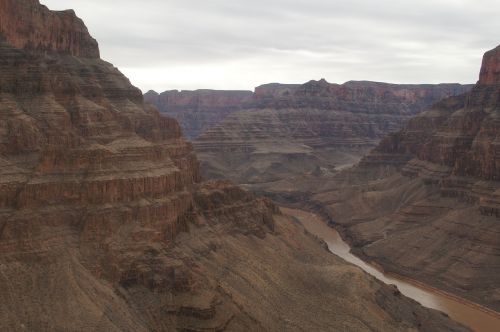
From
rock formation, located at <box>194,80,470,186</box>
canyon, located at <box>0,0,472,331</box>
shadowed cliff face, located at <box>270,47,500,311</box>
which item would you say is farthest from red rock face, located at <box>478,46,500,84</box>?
rock formation, located at <box>194,80,470,186</box>

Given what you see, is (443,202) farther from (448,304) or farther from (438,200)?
(448,304)

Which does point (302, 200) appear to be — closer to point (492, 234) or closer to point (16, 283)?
point (492, 234)

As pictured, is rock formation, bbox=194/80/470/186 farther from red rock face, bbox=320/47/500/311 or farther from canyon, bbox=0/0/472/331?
canyon, bbox=0/0/472/331

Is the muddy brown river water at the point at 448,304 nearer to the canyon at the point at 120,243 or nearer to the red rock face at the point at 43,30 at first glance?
the canyon at the point at 120,243

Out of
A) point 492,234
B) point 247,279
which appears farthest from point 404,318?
point 492,234

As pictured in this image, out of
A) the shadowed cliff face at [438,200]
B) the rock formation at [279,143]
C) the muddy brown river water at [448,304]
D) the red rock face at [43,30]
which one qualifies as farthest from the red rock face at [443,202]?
the red rock face at [43,30]

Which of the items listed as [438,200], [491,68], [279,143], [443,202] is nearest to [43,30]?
[443,202]

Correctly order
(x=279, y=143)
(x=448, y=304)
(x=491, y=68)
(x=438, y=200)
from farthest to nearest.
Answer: (x=279, y=143), (x=491, y=68), (x=438, y=200), (x=448, y=304)
